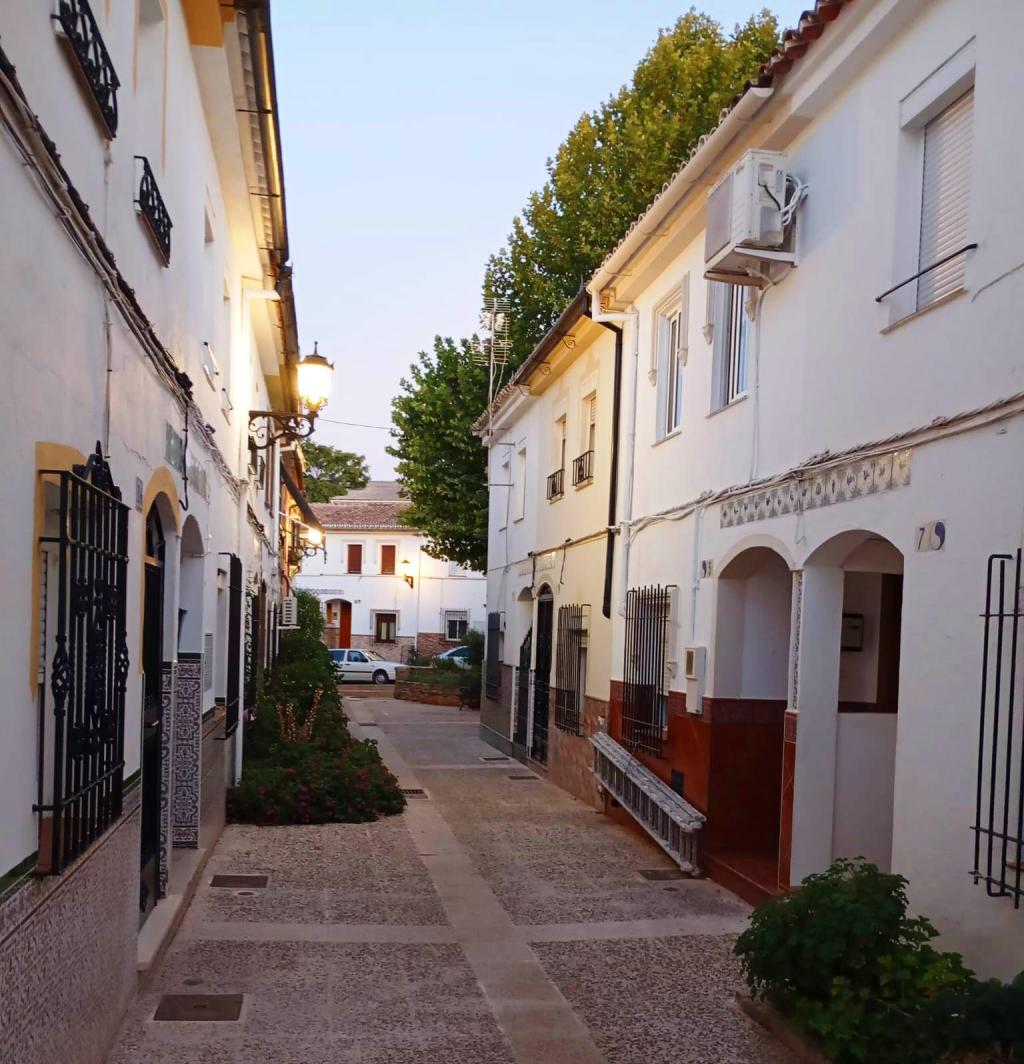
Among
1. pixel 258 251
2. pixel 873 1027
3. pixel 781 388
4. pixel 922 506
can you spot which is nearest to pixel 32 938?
pixel 873 1027

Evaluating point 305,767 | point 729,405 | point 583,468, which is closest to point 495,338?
point 583,468

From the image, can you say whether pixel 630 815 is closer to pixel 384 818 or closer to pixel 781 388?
pixel 384 818

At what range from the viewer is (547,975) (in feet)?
22.9

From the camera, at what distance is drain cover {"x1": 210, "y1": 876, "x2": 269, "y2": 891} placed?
28.9 ft

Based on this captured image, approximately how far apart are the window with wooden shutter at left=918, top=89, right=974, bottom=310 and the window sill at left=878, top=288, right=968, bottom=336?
0.09m

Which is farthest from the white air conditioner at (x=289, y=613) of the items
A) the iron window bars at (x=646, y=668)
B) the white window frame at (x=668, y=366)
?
the white window frame at (x=668, y=366)

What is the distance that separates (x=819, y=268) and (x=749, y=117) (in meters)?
1.27

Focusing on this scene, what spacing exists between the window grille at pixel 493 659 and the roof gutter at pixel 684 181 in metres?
9.06

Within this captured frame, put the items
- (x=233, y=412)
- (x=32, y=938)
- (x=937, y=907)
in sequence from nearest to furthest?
1. (x=32, y=938)
2. (x=937, y=907)
3. (x=233, y=412)

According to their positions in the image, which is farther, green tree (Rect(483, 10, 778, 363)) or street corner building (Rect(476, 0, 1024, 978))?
green tree (Rect(483, 10, 778, 363))

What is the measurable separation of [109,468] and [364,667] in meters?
36.9

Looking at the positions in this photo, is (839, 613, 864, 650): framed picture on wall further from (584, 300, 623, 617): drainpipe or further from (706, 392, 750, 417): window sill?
(584, 300, 623, 617): drainpipe

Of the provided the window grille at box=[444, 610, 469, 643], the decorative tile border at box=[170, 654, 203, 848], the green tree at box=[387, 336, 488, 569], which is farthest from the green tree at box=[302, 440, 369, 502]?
the decorative tile border at box=[170, 654, 203, 848]

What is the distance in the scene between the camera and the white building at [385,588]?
4666 cm
